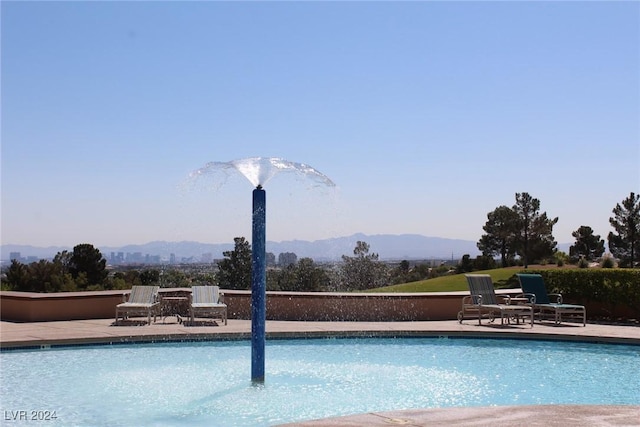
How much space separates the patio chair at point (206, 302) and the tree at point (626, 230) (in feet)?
212

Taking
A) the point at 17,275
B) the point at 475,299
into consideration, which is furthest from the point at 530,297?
the point at 17,275

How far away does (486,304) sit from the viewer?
15.3 m

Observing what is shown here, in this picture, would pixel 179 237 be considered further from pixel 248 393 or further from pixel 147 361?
pixel 248 393

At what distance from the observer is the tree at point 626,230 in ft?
235

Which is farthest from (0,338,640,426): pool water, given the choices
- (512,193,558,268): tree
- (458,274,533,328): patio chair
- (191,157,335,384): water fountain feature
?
(512,193,558,268): tree

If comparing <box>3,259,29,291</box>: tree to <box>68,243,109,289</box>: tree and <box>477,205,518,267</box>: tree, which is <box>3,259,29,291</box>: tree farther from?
<box>477,205,518,267</box>: tree

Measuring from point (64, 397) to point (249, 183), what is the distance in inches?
139

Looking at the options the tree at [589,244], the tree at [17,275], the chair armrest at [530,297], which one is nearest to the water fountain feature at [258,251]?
the chair armrest at [530,297]

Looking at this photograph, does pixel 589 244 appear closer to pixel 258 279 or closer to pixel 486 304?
pixel 486 304

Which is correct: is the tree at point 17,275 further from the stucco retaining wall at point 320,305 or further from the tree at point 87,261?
the stucco retaining wall at point 320,305

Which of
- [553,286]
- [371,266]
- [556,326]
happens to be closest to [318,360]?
[556,326]

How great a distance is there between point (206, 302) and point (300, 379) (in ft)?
18.8

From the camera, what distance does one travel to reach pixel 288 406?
7.93 meters

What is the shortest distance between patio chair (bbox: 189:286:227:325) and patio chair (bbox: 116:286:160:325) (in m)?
0.79
